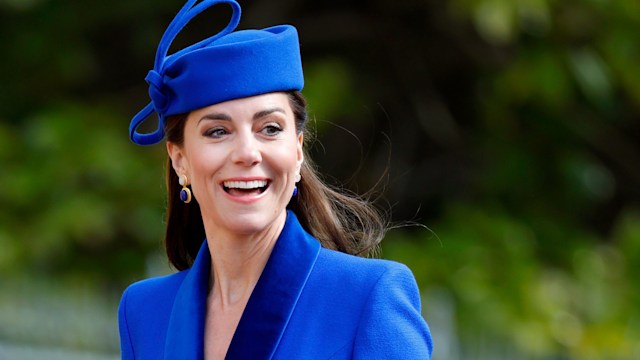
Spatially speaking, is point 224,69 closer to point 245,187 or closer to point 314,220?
point 245,187

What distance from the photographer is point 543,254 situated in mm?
6816

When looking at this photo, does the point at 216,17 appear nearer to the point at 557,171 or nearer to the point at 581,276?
the point at 557,171

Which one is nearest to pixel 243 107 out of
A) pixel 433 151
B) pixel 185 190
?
pixel 185 190

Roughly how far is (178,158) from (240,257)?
23cm

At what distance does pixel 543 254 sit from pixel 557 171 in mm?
566

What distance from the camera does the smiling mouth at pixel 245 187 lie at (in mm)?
2643

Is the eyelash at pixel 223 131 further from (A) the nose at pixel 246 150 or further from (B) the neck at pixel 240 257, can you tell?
(B) the neck at pixel 240 257

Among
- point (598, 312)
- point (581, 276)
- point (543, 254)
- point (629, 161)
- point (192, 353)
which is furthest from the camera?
point (629, 161)

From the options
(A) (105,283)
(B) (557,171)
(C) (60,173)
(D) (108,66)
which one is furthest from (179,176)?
(D) (108,66)

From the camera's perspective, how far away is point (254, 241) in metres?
2.76

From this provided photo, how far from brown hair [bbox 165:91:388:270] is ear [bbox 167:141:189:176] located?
10 centimetres

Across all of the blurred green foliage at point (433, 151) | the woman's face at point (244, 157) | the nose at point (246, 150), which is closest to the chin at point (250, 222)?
the woman's face at point (244, 157)

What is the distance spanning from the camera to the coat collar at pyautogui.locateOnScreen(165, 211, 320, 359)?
266cm

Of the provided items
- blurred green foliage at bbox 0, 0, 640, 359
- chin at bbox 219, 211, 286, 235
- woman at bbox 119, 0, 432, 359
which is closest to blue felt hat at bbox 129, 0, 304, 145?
woman at bbox 119, 0, 432, 359
